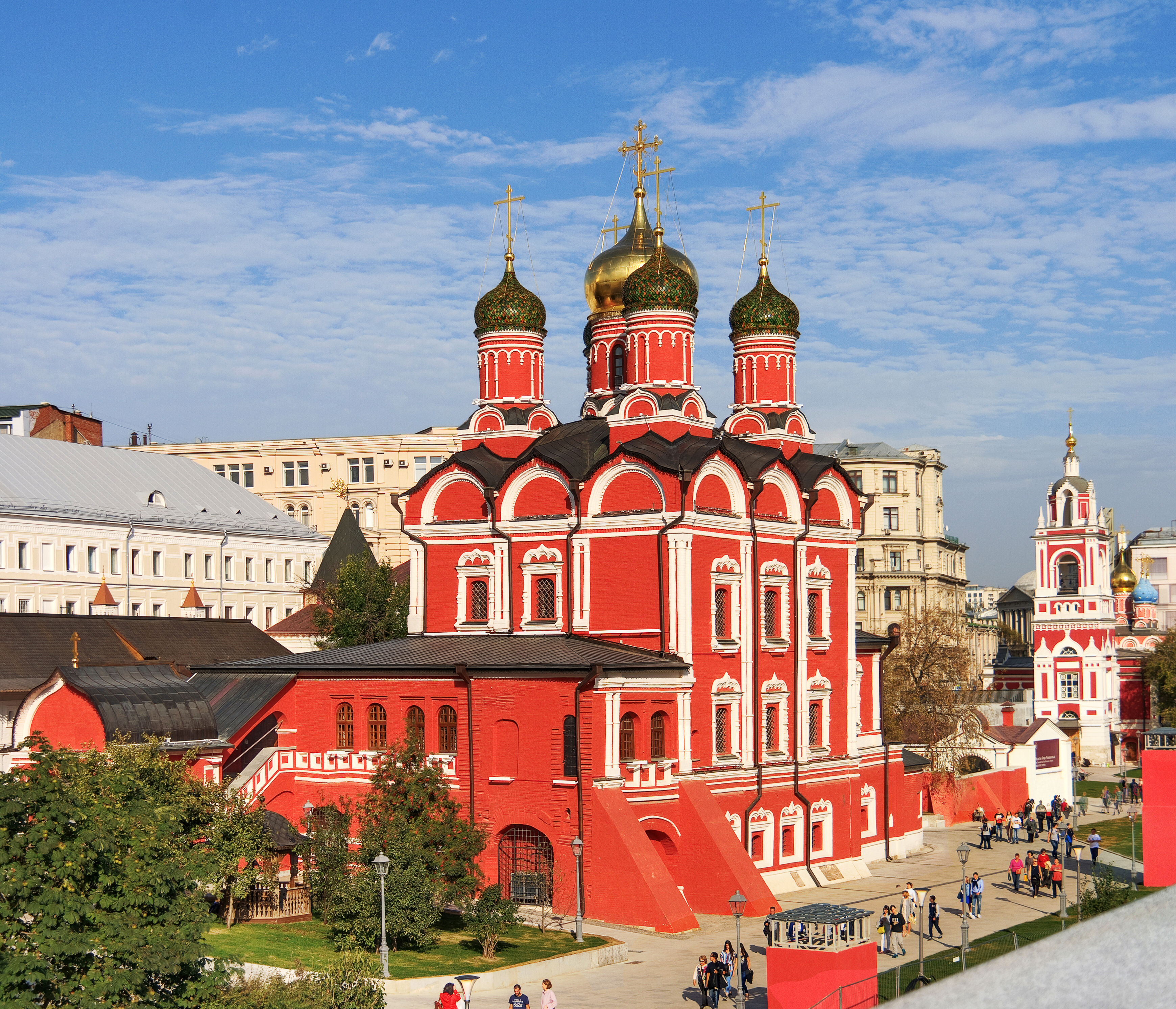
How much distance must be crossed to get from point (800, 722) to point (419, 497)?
39.2ft

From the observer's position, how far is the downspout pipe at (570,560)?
3419 centimetres

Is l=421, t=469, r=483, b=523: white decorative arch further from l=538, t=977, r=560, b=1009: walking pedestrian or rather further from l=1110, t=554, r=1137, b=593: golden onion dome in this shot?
l=1110, t=554, r=1137, b=593: golden onion dome

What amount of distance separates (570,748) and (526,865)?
107 inches

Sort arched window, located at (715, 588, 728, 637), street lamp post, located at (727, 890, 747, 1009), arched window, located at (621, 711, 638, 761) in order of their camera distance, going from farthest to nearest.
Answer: arched window, located at (715, 588, 728, 637) < arched window, located at (621, 711, 638, 761) < street lamp post, located at (727, 890, 747, 1009)

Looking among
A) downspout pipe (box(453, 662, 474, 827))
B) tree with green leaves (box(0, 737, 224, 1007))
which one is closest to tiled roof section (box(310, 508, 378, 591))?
downspout pipe (box(453, 662, 474, 827))

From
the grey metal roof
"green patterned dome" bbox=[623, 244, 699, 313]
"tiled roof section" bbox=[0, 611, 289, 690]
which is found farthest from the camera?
the grey metal roof

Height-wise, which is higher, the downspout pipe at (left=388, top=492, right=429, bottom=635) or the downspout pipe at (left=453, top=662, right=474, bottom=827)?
the downspout pipe at (left=388, top=492, right=429, bottom=635)

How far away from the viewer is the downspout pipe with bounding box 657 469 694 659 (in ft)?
106

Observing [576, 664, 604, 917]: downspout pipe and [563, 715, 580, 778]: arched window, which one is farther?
[563, 715, 580, 778]: arched window

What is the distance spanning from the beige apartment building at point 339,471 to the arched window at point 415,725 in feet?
189

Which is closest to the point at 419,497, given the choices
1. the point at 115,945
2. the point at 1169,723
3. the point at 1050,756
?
the point at 115,945

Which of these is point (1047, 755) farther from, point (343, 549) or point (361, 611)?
point (343, 549)

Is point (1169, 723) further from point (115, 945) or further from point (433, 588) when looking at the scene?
point (115, 945)

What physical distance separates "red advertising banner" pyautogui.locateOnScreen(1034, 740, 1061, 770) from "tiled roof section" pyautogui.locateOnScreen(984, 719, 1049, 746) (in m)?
0.54
